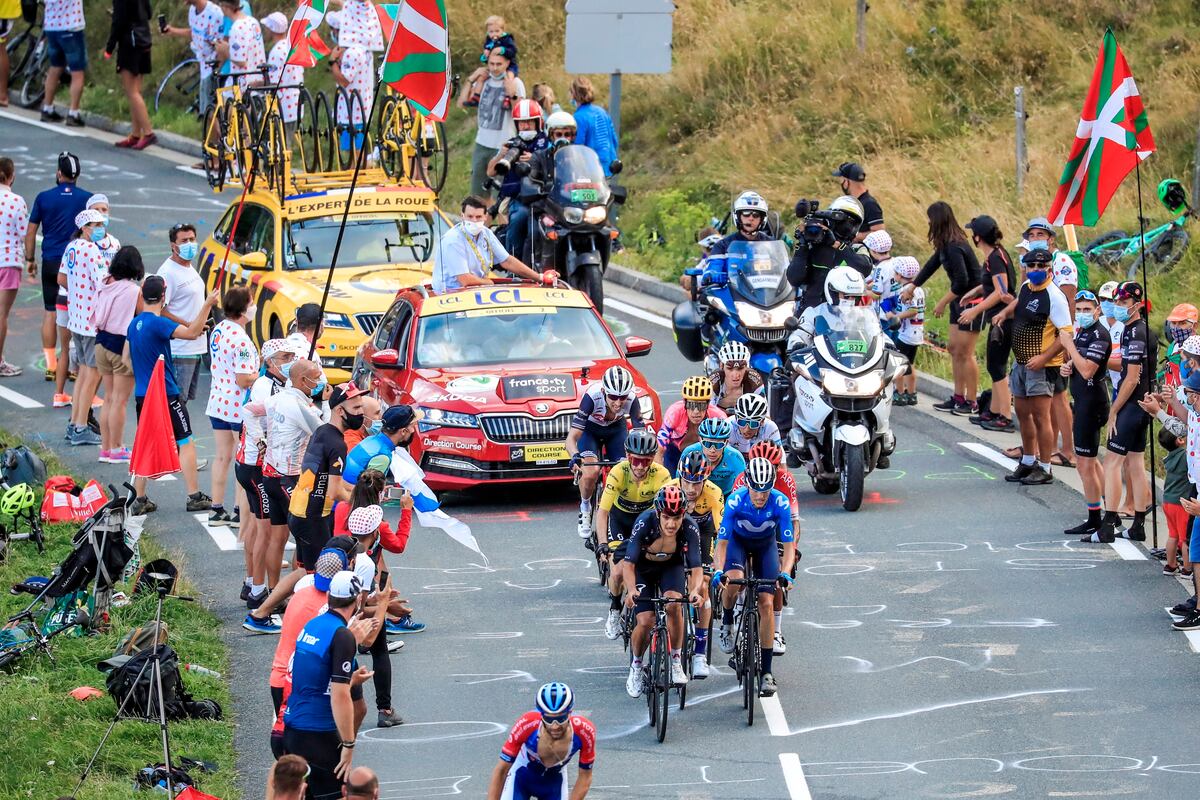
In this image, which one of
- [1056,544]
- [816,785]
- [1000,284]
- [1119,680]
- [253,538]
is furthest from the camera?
[1000,284]

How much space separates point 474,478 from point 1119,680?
5.76 m

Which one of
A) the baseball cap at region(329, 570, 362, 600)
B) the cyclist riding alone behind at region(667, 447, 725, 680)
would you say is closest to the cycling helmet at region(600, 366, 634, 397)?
the cyclist riding alone behind at region(667, 447, 725, 680)

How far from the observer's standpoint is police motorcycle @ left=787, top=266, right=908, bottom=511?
16750mm

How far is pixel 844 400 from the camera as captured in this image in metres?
16.8

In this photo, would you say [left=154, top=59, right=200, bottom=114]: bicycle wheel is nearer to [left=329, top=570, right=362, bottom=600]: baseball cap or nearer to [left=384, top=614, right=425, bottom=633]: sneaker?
[left=384, top=614, right=425, bottom=633]: sneaker

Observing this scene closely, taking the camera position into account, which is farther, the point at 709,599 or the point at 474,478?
the point at 474,478

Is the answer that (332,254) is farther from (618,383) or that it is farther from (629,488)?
(629,488)

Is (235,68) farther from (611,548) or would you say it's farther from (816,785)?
(816,785)

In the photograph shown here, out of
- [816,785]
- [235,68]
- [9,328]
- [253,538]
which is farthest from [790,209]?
[816,785]

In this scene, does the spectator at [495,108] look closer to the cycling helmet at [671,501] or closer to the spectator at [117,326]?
the spectator at [117,326]

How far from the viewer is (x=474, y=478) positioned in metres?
16.7

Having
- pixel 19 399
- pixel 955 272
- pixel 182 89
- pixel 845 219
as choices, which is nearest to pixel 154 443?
pixel 19 399

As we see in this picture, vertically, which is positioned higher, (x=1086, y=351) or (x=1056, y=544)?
(x=1086, y=351)

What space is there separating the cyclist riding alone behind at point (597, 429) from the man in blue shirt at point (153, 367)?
139 inches
